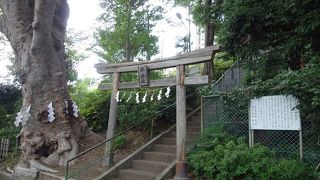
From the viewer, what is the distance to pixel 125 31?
50.5 ft

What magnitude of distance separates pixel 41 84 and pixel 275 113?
7580mm

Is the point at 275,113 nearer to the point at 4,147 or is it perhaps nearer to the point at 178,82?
the point at 178,82

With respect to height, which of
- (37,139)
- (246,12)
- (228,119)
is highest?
(246,12)

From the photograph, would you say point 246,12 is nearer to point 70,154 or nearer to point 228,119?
point 228,119

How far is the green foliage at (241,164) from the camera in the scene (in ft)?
20.1

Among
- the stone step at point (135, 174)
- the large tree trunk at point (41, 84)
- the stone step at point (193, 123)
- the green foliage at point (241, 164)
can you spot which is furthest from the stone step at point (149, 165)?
the stone step at point (193, 123)

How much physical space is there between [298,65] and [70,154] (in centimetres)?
749

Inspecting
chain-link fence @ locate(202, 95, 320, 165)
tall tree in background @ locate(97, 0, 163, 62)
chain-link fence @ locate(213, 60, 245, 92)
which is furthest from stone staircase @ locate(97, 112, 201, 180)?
tall tree in background @ locate(97, 0, 163, 62)

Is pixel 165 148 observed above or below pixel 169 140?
below

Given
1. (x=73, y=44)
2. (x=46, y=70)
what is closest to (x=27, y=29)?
(x=46, y=70)

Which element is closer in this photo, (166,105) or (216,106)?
(216,106)

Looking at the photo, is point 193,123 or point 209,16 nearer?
point 193,123

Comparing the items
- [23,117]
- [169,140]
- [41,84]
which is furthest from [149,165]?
[41,84]

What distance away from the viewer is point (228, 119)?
8.38 meters
